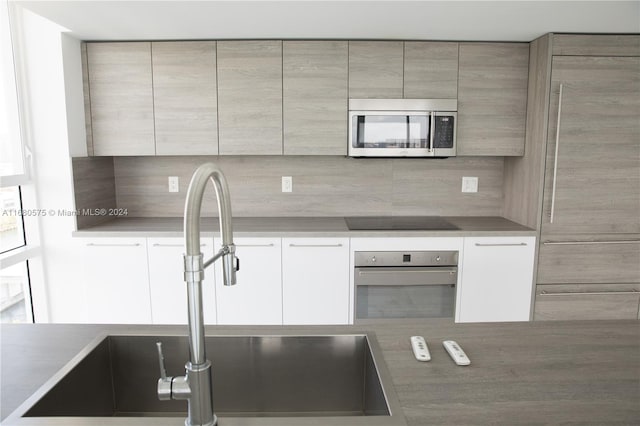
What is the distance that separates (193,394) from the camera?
833mm

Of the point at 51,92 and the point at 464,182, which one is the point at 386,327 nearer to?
the point at 464,182

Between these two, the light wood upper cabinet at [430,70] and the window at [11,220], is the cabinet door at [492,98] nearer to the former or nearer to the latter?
the light wood upper cabinet at [430,70]

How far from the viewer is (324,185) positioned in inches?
132

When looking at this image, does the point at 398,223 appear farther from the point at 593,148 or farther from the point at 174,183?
the point at 174,183

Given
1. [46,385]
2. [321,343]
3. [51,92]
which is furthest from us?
[51,92]

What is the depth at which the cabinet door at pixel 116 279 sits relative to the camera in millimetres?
2852

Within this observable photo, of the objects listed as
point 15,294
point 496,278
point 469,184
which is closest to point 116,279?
point 15,294

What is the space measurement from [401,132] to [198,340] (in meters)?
2.38

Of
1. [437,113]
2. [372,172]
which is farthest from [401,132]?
[372,172]

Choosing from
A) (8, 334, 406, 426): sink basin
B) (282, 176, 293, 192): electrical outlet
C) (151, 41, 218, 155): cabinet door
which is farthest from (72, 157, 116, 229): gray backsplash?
(8, 334, 406, 426): sink basin

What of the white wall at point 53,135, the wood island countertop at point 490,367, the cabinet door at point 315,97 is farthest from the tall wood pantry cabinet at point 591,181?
the white wall at point 53,135

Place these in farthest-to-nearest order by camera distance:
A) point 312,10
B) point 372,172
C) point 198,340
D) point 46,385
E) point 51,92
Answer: point 372,172 < point 51,92 < point 312,10 < point 46,385 < point 198,340

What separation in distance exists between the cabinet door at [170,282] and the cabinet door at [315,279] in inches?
19.0

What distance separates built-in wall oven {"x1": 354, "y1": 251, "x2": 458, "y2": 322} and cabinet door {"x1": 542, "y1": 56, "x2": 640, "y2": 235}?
2.37 ft
